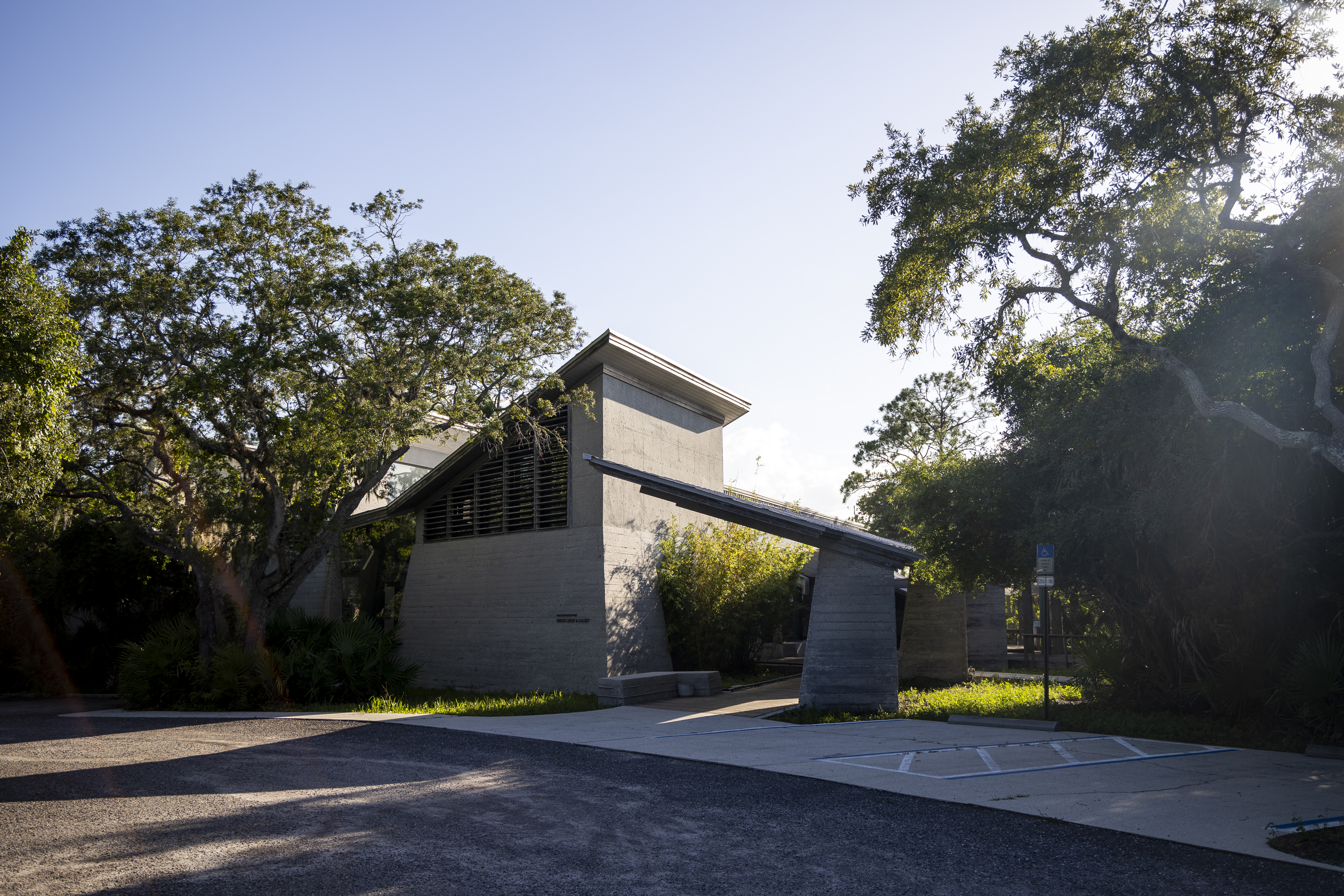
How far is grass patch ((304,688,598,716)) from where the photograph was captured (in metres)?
15.0

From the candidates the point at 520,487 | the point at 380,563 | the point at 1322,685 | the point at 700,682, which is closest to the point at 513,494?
the point at 520,487

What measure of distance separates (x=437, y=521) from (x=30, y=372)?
12.0 m

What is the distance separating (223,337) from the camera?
1595 cm

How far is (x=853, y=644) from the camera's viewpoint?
45.4 ft

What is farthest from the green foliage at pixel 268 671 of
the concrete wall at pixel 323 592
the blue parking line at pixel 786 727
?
the blue parking line at pixel 786 727

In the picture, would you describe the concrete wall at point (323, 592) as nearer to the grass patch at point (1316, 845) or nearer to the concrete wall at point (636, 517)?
the concrete wall at point (636, 517)

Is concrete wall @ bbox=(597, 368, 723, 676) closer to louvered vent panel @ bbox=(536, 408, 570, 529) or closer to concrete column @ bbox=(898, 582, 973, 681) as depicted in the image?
louvered vent panel @ bbox=(536, 408, 570, 529)

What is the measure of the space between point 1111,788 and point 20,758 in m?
12.0

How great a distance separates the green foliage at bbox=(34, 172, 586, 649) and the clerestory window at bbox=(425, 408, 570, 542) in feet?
5.87

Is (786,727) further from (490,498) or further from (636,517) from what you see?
(490,498)

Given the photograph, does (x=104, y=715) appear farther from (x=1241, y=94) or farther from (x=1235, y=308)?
(x=1241, y=94)

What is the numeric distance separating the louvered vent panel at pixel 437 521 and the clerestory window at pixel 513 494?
0.05ft

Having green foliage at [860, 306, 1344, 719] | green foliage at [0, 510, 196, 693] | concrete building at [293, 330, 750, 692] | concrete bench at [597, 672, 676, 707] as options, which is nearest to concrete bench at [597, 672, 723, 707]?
concrete bench at [597, 672, 676, 707]

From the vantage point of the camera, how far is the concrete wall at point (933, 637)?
20.3 metres
